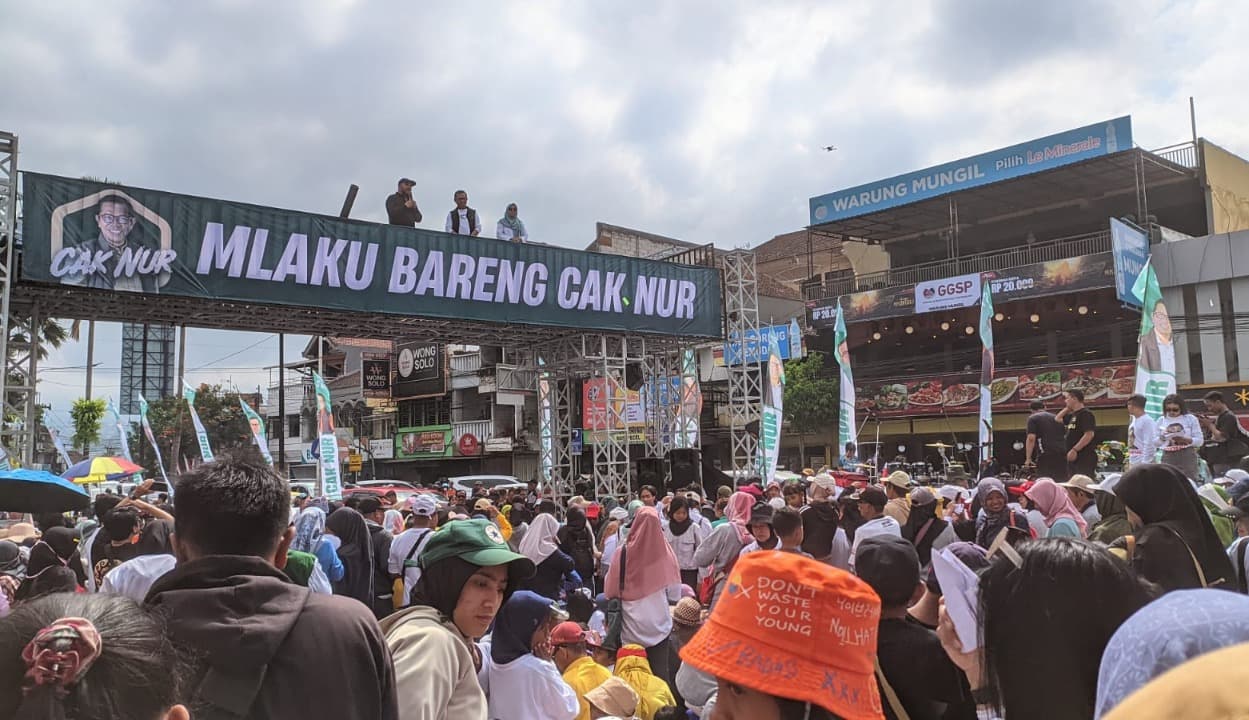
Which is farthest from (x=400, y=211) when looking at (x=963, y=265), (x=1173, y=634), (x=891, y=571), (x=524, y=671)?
(x=963, y=265)

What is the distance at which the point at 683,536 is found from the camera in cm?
744

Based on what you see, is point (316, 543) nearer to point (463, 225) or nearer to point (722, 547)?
point (722, 547)

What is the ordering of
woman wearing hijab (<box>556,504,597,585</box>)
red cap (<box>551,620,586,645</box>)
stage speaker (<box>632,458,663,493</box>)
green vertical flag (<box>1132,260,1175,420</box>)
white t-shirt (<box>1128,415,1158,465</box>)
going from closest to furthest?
red cap (<box>551,620,586,645</box>)
white t-shirt (<box>1128,415,1158,465</box>)
woman wearing hijab (<box>556,504,597,585</box>)
green vertical flag (<box>1132,260,1175,420</box>)
stage speaker (<box>632,458,663,493</box>)

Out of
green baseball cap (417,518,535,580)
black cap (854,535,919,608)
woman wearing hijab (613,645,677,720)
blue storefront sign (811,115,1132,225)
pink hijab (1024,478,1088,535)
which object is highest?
blue storefront sign (811,115,1132,225)

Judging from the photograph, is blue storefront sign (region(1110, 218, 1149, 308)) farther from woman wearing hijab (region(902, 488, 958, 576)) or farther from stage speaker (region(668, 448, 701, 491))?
woman wearing hijab (region(902, 488, 958, 576))

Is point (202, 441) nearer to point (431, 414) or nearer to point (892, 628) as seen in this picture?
point (892, 628)

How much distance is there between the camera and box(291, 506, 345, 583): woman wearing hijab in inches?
203

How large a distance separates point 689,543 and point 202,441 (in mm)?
8726

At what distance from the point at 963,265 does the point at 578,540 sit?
24.5 meters

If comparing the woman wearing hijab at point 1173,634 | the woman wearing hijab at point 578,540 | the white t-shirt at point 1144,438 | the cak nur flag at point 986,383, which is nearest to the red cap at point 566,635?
the woman wearing hijab at point 1173,634

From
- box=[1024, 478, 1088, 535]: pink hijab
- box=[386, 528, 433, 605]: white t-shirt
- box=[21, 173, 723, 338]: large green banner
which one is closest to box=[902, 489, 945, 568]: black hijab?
box=[1024, 478, 1088, 535]: pink hijab

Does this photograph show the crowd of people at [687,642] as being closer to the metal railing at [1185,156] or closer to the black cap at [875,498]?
the black cap at [875,498]

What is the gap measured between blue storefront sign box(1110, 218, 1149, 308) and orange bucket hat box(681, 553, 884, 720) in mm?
25398

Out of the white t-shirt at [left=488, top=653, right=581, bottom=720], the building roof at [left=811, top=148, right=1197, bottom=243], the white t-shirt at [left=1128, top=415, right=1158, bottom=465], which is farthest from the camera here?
the building roof at [left=811, top=148, right=1197, bottom=243]
